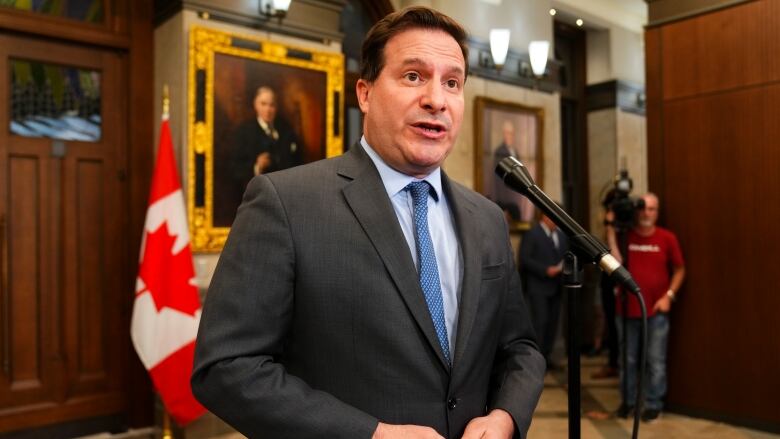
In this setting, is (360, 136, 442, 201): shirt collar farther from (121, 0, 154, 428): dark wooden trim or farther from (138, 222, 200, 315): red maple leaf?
(121, 0, 154, 428): dark wooden trim

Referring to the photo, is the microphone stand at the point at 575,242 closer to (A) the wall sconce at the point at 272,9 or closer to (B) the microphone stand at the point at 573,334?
(B) the microphone stand at the point at 573,334

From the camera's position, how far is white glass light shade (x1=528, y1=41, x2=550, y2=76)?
593 cm

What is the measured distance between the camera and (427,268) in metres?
1.24

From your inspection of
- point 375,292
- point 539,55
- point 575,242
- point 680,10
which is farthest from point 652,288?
point 375,292

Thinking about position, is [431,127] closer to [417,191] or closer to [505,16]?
[417,191]

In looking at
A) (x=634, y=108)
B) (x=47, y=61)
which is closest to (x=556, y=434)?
(x=47, y=61)

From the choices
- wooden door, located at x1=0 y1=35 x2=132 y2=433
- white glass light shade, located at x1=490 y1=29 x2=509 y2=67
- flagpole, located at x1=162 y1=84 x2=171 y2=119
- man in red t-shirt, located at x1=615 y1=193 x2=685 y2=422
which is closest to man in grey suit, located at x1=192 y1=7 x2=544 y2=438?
flagpole, located at x1=162 y1=84 x2=171 y2=119

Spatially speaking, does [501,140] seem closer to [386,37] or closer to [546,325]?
[546,325]

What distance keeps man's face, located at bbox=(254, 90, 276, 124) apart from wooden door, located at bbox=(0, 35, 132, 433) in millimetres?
807

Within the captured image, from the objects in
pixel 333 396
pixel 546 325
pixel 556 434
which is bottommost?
pixel 556 434

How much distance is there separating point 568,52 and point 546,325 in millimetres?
3824

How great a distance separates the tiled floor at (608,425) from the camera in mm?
3877

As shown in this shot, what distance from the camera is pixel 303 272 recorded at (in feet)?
3.73

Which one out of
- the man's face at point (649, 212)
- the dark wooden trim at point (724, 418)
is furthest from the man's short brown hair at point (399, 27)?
the dark wooden trim at point (724, 418)
